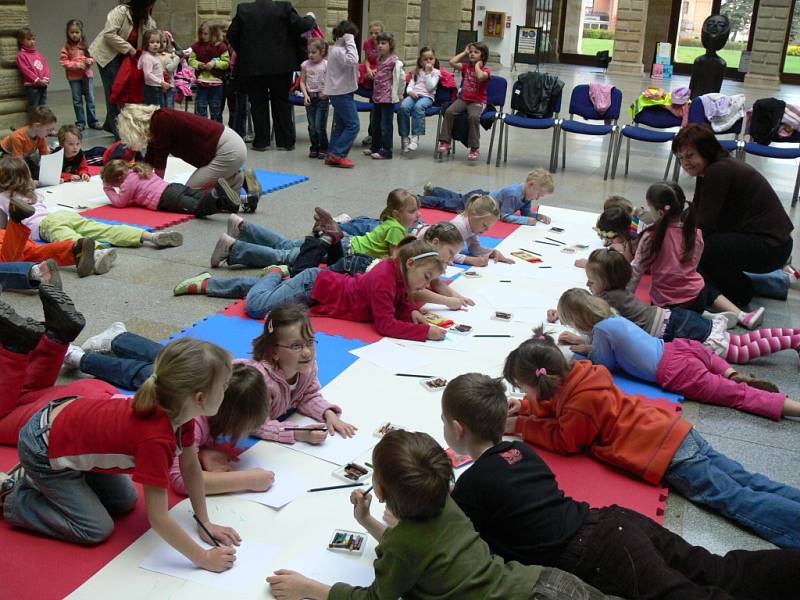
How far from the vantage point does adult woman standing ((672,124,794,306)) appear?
17.9ft

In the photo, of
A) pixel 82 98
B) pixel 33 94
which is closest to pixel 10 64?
pixel 33 94

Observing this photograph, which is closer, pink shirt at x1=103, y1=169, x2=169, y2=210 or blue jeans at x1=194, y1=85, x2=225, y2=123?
pink shirt at x1=103, y1=169, x2=169, y2=210

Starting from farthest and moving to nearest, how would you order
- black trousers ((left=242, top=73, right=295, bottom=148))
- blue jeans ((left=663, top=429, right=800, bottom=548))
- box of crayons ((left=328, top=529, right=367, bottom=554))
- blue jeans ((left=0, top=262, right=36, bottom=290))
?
black trousers ((left=242, top=73, right=295, bottom=148)) → blue jeans ((left=0, top=262, right=36, bottom=290)) → blue jeans ((left=663, top=429, right=800, bottom=548)) → box of crayons ((left=328, top=529, right=367, bottom=554))

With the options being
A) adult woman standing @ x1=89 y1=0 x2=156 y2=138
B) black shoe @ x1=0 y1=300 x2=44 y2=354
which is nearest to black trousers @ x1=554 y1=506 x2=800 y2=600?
black shoe @ x1=0 y1=300 x2=44 y2=354

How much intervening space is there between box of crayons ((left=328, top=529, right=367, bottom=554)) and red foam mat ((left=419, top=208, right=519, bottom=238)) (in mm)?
4263

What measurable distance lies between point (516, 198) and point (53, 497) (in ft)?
16.6

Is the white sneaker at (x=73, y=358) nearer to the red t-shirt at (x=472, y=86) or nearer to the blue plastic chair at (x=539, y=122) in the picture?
the blue plastic chair at (x=539, y=122)

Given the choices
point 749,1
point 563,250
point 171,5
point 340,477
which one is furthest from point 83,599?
point 749,1

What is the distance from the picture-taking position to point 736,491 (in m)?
3.24

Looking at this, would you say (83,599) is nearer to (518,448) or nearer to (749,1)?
(518,448)

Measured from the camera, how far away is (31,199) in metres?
5.85

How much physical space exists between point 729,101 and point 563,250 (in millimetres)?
4258

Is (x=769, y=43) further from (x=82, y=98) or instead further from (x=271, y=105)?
(x=82, y=98)

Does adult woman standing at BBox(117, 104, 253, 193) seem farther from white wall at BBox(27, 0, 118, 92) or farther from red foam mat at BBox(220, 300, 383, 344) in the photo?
white wall at BBox(27, 0, 118, 92)
